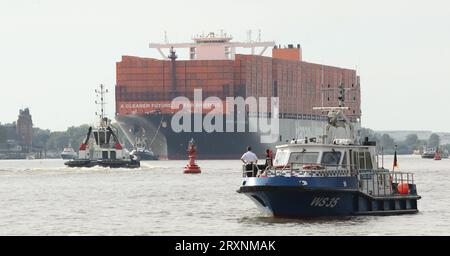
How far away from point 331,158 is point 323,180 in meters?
1.86

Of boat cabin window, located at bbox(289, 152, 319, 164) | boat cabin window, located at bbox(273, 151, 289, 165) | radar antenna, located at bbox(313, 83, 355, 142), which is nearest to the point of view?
boat cabin window, located at bbox(289, 152, 319, 164)

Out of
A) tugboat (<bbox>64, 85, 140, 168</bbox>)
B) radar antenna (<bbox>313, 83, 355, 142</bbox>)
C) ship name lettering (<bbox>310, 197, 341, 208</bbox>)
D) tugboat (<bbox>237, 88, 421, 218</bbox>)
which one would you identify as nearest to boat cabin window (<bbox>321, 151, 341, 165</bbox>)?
tugboat (<bbox>237, 88, 421, 218</bbox>)

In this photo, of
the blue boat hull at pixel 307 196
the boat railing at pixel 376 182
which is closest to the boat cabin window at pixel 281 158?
the blue boat hull at pixel 307 196

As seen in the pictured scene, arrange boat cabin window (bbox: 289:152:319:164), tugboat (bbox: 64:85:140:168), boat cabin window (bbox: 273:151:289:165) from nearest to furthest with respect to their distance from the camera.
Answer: boat cabin window (bbox: 289:152:319:164)
boat cabin window (bbox: 273:151:289:165)
tugboat (bbox: 64:85:140:168)

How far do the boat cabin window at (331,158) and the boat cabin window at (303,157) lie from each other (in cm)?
29

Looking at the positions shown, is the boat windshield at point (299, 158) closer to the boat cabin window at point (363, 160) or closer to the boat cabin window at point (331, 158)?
the boat cabin window at point (331, 158)

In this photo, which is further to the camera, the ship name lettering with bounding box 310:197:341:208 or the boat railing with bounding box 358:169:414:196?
the boat railing with bounding box 358:169:414:196

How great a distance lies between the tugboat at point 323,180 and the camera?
45.9 metres

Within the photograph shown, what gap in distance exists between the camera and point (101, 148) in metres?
126

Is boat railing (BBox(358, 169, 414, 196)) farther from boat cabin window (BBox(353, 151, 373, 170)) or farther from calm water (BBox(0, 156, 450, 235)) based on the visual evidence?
calm water (BBox(0, 156, 450, 235))

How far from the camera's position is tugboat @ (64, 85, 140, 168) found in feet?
412

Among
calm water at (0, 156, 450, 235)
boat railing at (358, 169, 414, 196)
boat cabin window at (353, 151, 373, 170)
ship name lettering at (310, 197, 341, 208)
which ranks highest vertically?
boat cabin window at (353, 151, 373, 170)

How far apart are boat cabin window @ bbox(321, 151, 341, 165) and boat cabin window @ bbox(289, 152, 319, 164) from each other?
0.29 m
